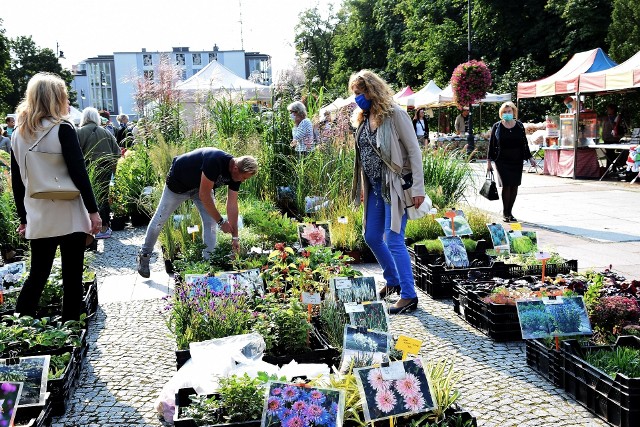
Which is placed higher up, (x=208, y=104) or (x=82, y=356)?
(x=208, y=104)

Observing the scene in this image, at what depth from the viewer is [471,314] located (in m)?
4.88

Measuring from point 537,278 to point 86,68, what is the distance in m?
130

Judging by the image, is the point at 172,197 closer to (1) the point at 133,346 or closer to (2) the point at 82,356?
(1) the point at 133,346

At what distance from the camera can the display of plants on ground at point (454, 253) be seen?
5691 millimetres

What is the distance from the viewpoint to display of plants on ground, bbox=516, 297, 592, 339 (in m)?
3.82

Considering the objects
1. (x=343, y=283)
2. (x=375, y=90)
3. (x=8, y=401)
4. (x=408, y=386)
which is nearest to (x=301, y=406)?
(x=408, y=386)

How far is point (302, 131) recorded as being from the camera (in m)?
8.72

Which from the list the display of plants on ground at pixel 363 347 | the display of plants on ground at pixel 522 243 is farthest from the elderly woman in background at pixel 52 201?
the display of plants on ground at pixel 522 243

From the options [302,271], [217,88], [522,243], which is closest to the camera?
[302,271]

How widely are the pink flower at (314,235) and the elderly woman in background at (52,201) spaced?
2246 millimetres

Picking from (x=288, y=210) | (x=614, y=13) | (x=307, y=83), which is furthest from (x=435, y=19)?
(x=288, y=210)

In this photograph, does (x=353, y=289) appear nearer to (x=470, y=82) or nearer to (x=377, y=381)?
(x=377, y=381)

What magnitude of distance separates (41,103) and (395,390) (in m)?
2.75

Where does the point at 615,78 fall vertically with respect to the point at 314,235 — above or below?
above
